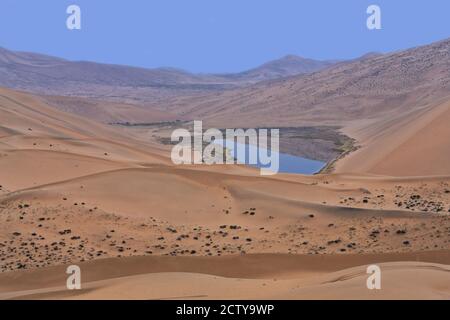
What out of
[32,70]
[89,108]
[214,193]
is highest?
[32,70]

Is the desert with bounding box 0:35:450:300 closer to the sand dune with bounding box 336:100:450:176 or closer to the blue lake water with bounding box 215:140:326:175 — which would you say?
the sand dune with bounding box 336:100:450:176

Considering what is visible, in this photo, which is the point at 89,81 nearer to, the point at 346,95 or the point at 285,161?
the point at 346,95

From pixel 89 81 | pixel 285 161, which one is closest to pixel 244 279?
pixel 285 161

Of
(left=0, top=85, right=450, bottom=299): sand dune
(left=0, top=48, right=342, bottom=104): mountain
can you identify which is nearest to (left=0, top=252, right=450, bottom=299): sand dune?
(left=0, top=85, right=450, bottom=299): sand dune

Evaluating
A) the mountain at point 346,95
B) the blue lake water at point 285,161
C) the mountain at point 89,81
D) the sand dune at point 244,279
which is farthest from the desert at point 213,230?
the mountain at point 89,81

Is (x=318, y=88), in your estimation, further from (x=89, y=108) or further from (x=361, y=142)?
(x=361, y=142)

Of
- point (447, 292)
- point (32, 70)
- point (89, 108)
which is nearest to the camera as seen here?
point (447, 292)

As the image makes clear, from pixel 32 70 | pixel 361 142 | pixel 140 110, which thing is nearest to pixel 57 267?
pixel 361 142

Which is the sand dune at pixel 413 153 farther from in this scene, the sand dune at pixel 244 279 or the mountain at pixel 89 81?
the mountain at pixel 89 81
